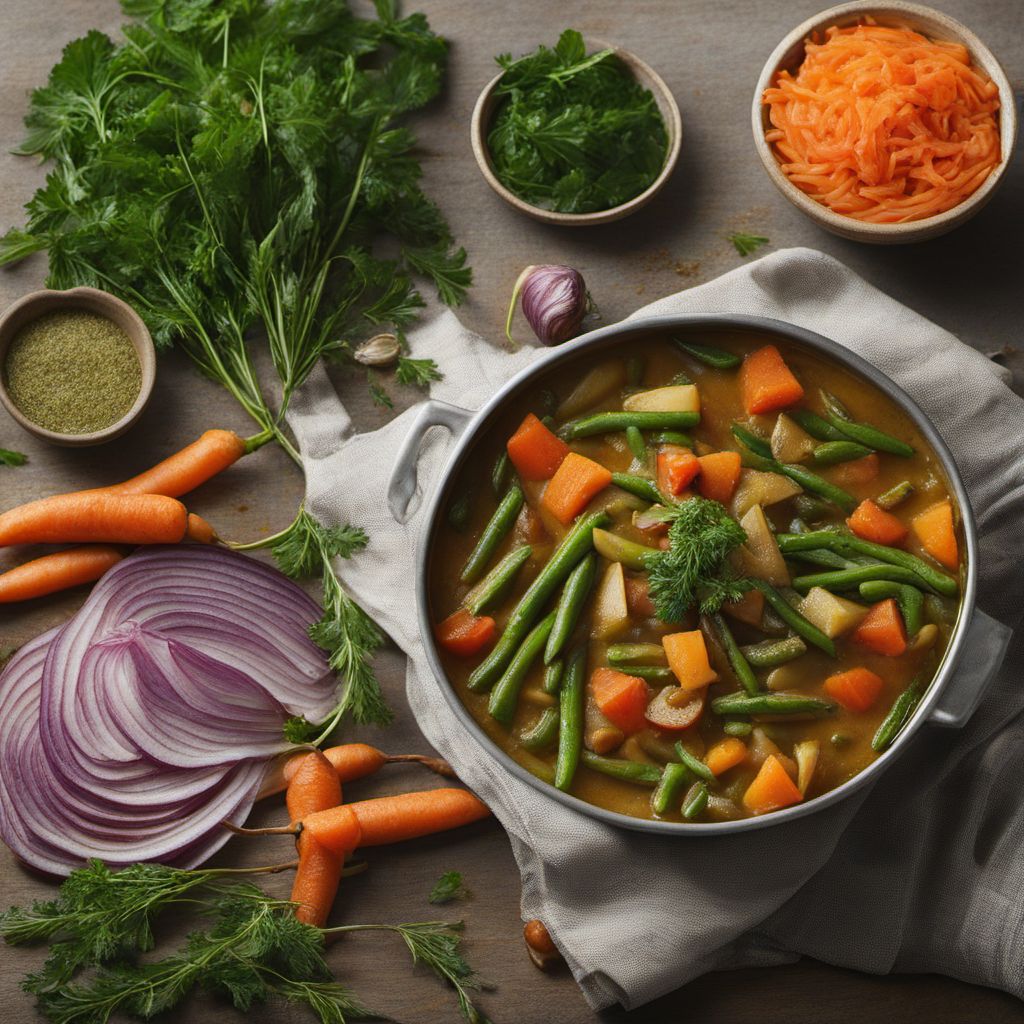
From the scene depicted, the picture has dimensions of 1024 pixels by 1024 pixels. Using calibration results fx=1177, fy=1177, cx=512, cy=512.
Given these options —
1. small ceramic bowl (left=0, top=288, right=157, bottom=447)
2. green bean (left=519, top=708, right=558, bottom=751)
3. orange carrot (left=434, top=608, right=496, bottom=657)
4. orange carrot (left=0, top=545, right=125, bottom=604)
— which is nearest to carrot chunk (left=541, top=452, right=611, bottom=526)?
orange carrot (left=434, top=608, right=496, bottom=657)

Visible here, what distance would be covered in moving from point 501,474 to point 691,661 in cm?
88

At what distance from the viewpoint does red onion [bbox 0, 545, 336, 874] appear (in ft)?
14.1

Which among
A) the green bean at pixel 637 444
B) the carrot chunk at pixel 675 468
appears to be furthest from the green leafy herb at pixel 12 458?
the carrot chunk at pixel 675 468

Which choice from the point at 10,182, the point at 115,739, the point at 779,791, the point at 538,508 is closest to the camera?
the point at 779,791

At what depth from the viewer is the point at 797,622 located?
12.1ft

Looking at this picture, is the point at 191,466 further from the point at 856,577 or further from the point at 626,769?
the point at 856,577

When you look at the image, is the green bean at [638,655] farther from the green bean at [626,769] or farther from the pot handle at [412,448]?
the pot handle at [412,448]

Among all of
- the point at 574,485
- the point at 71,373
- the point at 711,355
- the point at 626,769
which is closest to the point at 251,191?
the point at 71,373

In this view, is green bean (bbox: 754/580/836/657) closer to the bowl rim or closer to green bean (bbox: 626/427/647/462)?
the bowl rim

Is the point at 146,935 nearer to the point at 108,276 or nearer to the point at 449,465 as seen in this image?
the point at 449,465

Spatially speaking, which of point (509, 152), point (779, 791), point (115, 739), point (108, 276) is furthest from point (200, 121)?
point (779, 791)

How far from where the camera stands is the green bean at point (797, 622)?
367 centimetres

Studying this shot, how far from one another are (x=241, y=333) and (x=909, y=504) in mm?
2486

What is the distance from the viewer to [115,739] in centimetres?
431
